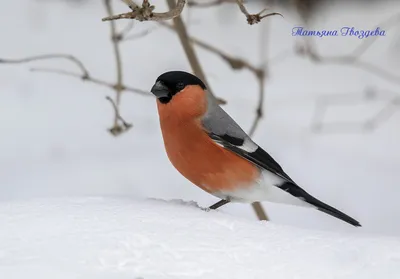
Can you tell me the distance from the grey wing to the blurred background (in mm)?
916

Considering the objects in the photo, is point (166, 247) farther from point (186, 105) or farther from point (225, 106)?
point (225, 106)

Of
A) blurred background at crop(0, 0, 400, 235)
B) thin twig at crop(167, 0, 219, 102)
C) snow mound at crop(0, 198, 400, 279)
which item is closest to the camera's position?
snow mound at crop(0, 198, 400, 279)

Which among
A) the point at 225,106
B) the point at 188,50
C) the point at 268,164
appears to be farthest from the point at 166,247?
the point at 225,106

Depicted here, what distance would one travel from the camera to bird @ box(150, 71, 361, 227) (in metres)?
1.77

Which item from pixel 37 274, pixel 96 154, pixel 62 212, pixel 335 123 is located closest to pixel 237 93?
pixel 335 123

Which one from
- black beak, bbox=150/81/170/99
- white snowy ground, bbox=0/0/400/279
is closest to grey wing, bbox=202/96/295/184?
black beak, bbox=150/81/170/99

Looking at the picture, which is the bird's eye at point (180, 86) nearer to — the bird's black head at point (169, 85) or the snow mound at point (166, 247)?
the bird's black head at point (169, 85)

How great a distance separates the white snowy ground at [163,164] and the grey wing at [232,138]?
229mm

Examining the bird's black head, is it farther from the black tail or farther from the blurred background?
the blurred background

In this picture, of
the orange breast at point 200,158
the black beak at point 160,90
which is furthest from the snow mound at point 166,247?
the black beak at point 160,90

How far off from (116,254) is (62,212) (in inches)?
9.2

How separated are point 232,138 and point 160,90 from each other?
0.63ft

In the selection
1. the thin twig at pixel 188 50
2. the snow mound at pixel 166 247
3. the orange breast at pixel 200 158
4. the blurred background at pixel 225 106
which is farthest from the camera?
the blurred background at pixel 225 106

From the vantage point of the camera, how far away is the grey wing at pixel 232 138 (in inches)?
70.9
